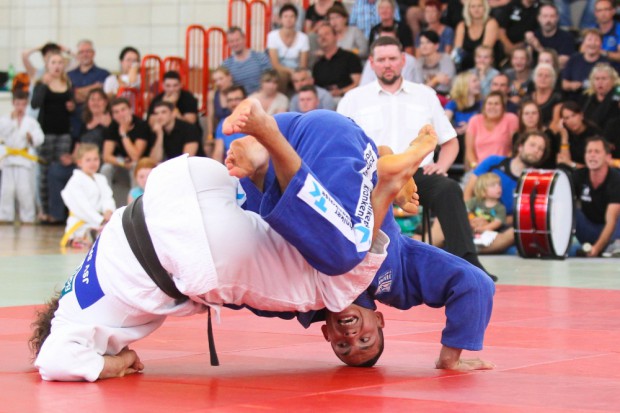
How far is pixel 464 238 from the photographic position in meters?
7.18

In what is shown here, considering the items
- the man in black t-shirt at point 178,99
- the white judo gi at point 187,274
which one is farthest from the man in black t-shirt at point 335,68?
the white judo gi at point 187,274

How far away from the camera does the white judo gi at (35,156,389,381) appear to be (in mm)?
3156

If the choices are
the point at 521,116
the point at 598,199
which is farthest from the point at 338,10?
the point at 598,199

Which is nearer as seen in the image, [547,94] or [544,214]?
[544,214]

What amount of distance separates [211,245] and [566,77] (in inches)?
356

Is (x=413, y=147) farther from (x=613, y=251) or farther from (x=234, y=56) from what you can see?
(x=234, y=56)

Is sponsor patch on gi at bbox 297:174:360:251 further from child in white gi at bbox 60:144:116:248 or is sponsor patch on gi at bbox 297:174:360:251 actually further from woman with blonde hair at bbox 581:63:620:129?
woman with blonde hair at bbox 581:63:620:129

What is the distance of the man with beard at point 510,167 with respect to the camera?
10.3 metres

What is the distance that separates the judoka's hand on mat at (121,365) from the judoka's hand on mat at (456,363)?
988mm

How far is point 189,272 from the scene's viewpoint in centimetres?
313

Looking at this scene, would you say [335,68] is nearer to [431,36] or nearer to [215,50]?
[431,36]

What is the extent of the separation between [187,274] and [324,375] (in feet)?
2.04

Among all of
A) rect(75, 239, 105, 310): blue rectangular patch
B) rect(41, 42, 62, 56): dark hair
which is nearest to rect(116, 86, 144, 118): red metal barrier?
rect(41, 42, 62, 56): dark hair

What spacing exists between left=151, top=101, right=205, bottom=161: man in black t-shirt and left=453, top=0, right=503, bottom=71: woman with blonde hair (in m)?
3.20
